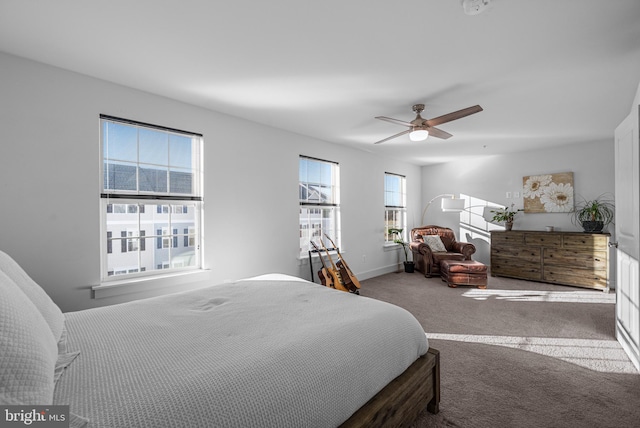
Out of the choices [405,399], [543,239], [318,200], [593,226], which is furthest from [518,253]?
[405,399]

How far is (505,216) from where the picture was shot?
575cm

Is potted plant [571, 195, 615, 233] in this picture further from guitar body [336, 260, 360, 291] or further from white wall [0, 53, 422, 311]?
white wall [0, 53, 422, 311]

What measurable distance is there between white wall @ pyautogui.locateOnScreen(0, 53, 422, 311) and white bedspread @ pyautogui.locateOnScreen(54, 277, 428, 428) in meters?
1.13

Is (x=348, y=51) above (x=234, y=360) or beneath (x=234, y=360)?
above

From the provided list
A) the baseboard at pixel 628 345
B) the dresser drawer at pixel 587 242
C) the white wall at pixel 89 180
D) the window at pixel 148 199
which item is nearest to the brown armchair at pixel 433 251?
the dresser drawer at pixel 587 242

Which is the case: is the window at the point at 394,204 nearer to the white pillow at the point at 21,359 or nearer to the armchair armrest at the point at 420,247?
the armchair armrest at the point at 420,247

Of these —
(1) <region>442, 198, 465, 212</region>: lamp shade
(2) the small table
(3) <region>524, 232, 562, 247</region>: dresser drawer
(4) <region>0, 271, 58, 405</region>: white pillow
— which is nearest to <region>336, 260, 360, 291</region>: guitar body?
(2) the small table

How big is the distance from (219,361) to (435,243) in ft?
18.1

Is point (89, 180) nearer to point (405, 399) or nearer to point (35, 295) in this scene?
point (35, 295)

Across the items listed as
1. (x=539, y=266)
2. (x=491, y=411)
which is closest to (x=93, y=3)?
(x=491, y=411)

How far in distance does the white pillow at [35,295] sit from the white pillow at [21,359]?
437 millimetres

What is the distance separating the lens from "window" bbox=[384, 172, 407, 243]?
616cm

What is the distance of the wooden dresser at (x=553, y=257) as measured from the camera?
4617mm

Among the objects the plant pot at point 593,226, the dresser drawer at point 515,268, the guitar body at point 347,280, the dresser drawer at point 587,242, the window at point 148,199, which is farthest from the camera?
the dresser drawer at point 515,268
